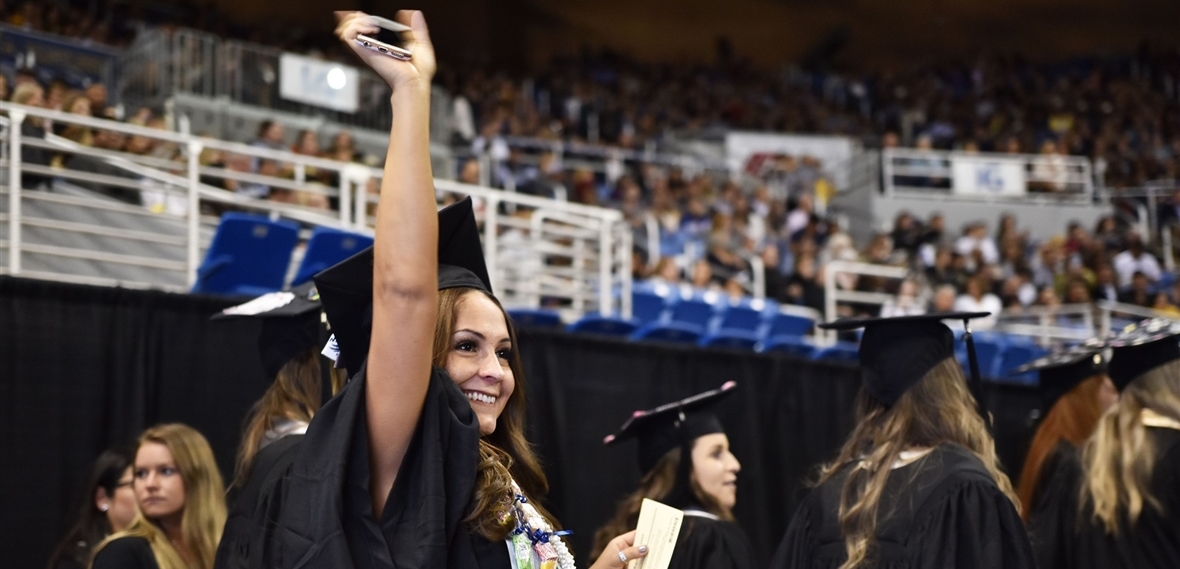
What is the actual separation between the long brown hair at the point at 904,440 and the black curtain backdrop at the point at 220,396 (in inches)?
34.3

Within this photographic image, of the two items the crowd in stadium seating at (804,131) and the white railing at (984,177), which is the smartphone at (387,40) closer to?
the crowd in stadium seating at (804,131)

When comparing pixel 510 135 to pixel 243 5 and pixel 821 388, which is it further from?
pixel 821 388

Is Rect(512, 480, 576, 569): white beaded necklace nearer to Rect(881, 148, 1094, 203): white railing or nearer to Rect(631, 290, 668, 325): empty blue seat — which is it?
Rect(631, 290, 668, 325): empty blue seat

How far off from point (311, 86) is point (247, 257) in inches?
305

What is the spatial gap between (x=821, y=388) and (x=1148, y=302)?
7.39m

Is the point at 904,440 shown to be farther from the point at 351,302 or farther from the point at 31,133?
the point at 31,133

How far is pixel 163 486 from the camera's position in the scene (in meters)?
3.83

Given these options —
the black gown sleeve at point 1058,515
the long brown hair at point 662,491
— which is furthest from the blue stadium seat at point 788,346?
the black gown sleeve at point 1058,515

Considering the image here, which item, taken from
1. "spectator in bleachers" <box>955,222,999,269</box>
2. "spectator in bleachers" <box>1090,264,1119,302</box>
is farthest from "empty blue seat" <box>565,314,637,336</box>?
"spectator in bleachers" <box>955,222,999,269</box>

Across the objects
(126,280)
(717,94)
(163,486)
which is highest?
(717,94)

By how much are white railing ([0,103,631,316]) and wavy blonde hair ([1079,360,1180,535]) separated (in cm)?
468

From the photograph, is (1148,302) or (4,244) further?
(1148,302)

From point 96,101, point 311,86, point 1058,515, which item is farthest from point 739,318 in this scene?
point 311,86

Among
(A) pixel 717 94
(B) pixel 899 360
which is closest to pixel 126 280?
(B) pixel 899 360
